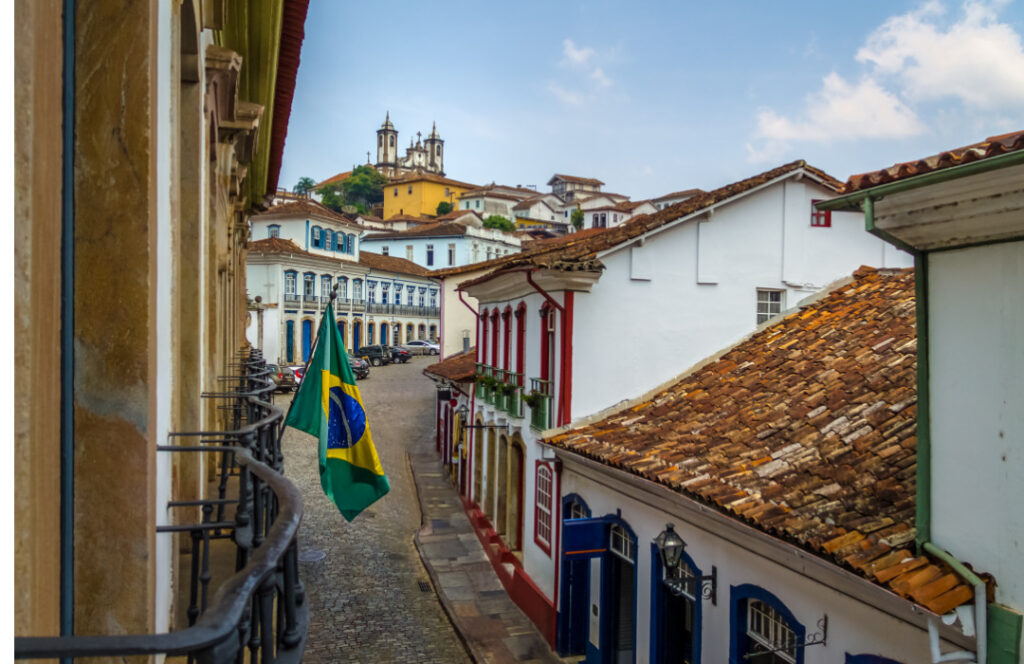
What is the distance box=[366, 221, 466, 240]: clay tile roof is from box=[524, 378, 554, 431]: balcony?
50.3 metres

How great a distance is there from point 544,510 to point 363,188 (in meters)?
94.7

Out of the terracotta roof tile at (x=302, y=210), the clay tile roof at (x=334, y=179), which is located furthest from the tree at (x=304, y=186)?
the terracotta roof tile at (x=302, y=210)

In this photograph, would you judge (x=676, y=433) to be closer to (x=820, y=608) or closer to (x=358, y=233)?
(x=820, y=608)

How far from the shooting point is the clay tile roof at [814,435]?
623 centimetres

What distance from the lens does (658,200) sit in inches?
3194

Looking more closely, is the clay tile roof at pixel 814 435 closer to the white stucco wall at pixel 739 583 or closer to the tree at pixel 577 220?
the white stucco wall at pixel 739 583

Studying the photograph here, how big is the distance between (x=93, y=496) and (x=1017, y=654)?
5447mm

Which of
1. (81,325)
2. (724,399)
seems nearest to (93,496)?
(81,325)

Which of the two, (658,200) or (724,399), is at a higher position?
(658,200)

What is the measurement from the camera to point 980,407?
17.0 ft

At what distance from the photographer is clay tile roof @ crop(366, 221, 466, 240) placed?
6400cm

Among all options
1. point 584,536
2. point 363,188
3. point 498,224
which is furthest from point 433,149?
point 584,536

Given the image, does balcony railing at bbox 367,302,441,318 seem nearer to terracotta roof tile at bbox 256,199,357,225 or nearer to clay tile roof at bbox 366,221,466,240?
clay tile roof at bbox 366,221,466,240

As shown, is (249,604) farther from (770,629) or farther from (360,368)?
(360,368)
